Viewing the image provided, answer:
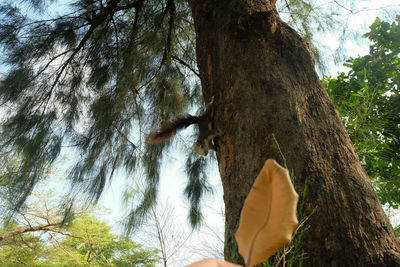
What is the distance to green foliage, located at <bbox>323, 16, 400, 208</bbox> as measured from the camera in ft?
4.78

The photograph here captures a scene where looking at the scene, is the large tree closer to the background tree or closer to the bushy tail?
the bushy tail

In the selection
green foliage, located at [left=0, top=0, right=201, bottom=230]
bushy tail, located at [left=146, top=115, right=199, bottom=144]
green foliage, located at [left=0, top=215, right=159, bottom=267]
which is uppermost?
green foliage, located at [left=0, top=0, right=201, bottom=230]

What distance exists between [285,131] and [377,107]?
116 cm

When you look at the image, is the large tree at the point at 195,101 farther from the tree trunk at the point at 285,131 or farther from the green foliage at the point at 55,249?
the green foliage at the point at 55,249

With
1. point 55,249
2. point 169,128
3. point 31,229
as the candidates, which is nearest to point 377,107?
point 169,128

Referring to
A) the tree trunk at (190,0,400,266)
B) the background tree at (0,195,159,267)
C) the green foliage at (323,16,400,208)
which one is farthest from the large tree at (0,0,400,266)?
the background tree at (0,195,159,267)

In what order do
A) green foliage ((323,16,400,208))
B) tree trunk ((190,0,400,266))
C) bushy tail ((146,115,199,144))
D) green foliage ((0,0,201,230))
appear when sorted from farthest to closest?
A: 1. green foliage ((0,0,201,230))
2. green foliage ((323,16,400,208))
3. bushy tail ((146,115,199,144))
4. tree trunk ((190,0,400,266))

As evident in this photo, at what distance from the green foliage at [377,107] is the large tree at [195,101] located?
734 millimetres

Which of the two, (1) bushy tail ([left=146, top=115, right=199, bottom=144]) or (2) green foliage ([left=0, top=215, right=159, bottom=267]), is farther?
(2) green foliage ([left=0, top=215, right=159, bottom=267])

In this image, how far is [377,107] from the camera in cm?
159

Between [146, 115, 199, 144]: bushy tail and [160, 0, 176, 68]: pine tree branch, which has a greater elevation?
[160, 0, 176, 68]: pine tree branch

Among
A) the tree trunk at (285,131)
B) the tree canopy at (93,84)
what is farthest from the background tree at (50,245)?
the tree trunk at (285,131)

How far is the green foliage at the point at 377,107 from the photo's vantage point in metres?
1.46

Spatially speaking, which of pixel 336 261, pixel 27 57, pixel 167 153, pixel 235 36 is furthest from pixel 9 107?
pixel 336 261
